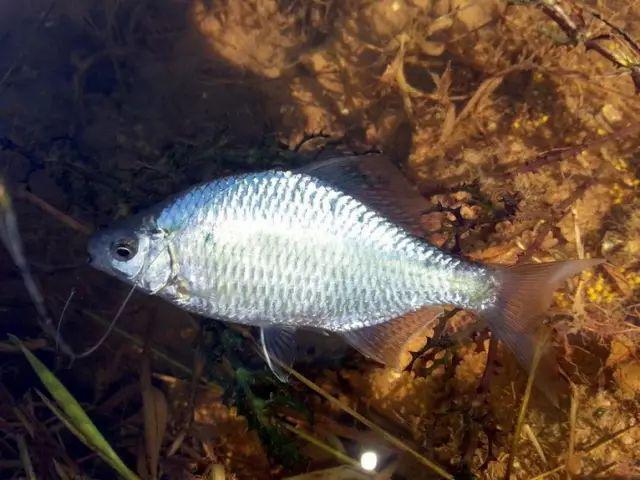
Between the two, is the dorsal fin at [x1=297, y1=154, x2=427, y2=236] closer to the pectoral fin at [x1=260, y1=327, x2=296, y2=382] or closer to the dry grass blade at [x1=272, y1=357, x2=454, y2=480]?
the pectoral fin at [x1=260, y1=327, x2=296, y2=382]

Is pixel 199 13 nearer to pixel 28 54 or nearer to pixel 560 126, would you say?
pixel 28 54

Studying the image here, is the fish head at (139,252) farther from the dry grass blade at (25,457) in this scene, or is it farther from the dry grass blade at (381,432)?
the dry grass blade at (25,457)

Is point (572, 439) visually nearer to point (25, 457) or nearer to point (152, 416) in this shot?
point (152, 416)

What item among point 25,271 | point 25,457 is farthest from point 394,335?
point 25,271

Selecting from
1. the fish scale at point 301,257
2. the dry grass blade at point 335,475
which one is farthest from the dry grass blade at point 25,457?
the fish scale at point 301,257

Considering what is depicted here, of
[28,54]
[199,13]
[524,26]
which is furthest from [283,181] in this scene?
[28,54]
